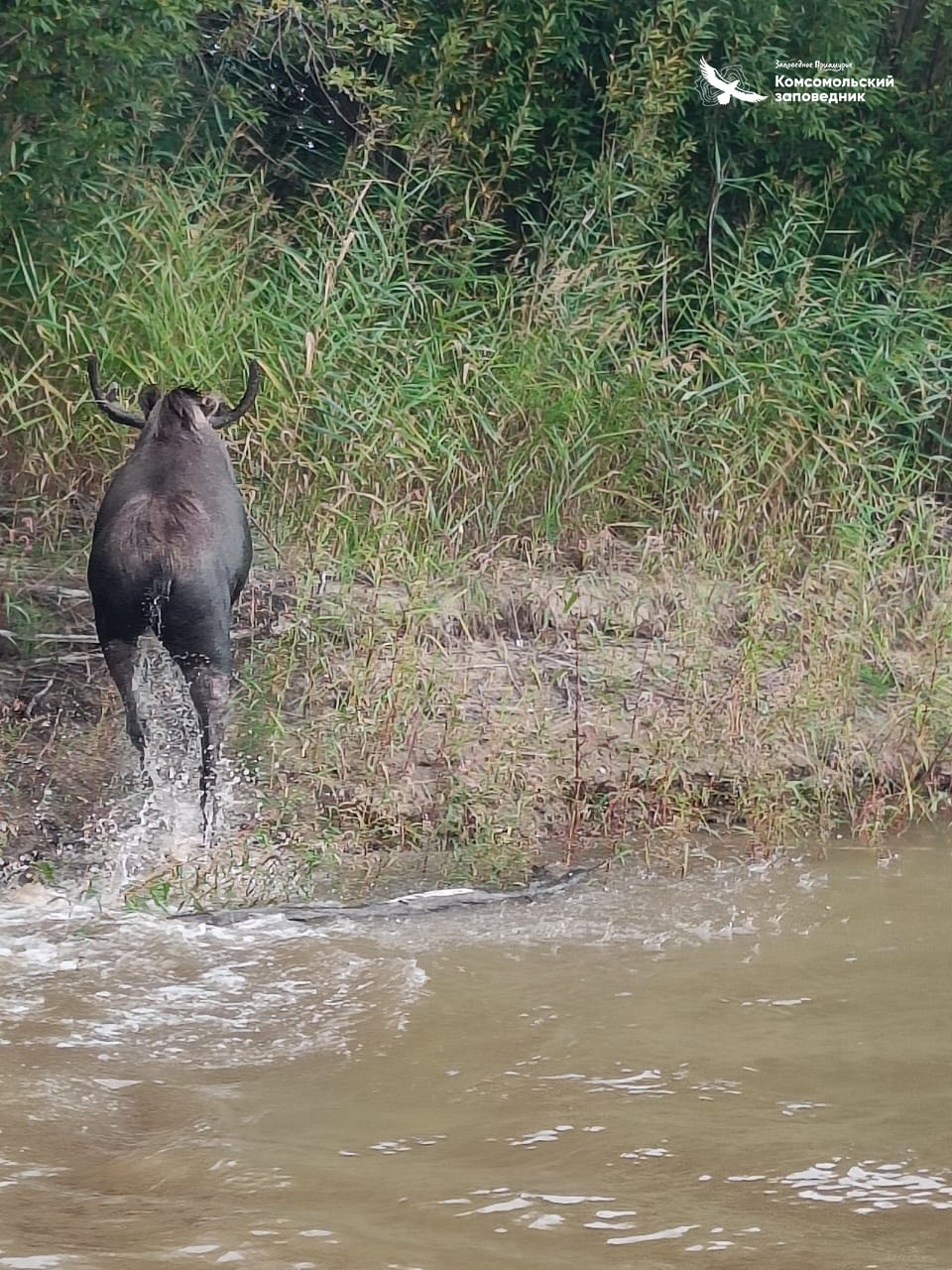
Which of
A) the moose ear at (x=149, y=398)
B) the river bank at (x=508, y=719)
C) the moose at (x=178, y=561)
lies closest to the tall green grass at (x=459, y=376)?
the river bank at (x=508, y=719)

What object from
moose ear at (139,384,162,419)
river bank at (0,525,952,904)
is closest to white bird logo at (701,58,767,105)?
river bank at (0,525,952,904)

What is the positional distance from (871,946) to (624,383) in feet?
10.7

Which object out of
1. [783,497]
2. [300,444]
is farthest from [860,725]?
[300,444]

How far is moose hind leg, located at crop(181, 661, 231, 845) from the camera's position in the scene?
5.08 m

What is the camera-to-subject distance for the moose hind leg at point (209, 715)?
5.08 m

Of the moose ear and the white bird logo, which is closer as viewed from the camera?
the moose ear

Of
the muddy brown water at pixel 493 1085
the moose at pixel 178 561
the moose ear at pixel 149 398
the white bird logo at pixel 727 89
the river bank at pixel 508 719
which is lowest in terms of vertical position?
the muddy brown water at pixel 493 1085

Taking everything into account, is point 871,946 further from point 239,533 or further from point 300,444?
point 300,444

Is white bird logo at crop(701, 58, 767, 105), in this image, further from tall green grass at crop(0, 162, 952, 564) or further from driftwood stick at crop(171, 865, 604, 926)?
driftwood stick at crop(171, 865, 604, 926)

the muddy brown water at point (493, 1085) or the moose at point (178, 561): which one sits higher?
the moose at point (178, 561)

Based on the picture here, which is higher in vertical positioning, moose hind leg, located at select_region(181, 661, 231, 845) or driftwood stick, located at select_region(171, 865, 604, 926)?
moose hind leg, located at select_region(181, 661, 231, 845)

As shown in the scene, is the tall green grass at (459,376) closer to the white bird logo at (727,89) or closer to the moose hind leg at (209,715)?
the white bird logo at (727,89)

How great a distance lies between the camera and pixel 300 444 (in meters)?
6.50

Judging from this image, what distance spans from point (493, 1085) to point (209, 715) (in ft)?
6.32
